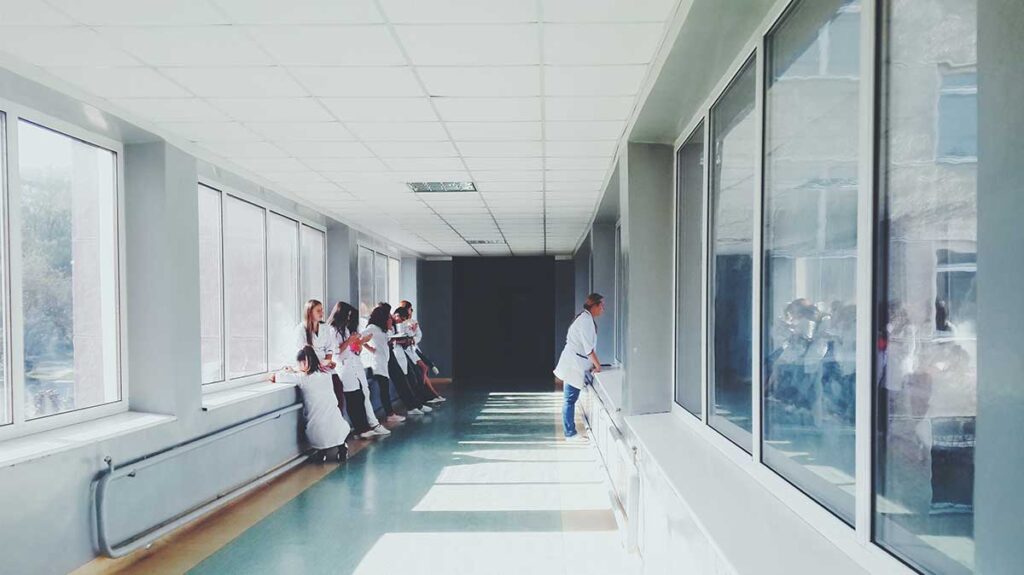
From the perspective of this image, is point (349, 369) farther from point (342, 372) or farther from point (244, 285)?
point (244, 285)

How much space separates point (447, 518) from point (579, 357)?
2897 mm

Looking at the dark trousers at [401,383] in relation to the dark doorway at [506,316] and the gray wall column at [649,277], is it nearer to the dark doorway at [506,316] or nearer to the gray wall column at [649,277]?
the gray wall column at [649,277]

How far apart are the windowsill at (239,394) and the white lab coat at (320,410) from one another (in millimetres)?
142

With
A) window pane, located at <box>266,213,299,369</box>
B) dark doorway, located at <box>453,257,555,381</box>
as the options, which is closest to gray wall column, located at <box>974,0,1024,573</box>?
window pane, located at <box>266,213,299,369</box>

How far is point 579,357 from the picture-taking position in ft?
23.3

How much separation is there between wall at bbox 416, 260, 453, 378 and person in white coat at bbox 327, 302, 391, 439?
22.7 feet

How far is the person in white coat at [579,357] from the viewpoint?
6.87 m

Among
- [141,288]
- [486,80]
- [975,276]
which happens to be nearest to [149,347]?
[141,288]

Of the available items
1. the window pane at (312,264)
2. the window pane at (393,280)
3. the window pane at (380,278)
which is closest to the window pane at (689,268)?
the window pane at (312,264)

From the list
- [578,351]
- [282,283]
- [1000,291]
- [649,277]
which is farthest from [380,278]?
[1000,291]

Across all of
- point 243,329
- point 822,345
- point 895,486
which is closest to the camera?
point 895,486

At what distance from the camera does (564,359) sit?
7.18 m

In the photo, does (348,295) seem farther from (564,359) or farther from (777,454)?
(777,454)

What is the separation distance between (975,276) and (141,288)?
498 cm
